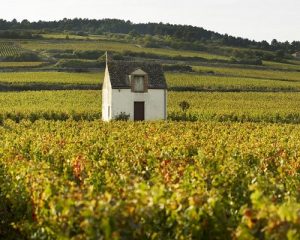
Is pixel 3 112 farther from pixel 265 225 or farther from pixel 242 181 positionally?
pixel 265 225

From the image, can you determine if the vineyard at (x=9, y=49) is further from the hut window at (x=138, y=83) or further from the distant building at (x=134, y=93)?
the hut window at (x=138, y=83)

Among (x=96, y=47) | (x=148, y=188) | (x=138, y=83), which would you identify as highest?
(x=96, y=47)

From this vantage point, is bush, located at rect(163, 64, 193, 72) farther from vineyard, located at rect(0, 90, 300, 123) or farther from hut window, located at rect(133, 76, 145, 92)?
hut window, located at rect(133, 76, 145, 92)

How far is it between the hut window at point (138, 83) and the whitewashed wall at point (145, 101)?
1.41ft

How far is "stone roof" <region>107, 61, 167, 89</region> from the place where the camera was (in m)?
46.9

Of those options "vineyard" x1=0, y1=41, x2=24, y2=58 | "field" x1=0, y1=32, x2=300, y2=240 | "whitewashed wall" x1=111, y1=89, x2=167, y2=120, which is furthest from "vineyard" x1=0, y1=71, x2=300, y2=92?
"field" x1=0, y1=32, x2=300, y2=240

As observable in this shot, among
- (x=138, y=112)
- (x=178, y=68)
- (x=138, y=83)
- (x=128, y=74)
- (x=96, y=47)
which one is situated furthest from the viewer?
(x=96, y=47)

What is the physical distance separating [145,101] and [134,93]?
1.10m

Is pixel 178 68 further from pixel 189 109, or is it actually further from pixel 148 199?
pixel 148 199

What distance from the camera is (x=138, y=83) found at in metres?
47.2

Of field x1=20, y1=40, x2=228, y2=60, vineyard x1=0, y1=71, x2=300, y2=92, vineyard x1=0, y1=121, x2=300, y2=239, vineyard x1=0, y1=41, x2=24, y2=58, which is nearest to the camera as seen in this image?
vineyard x1=0, y1=121, x2=300, y2=239

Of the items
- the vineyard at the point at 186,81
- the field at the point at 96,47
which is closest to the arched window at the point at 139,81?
the vineyard at the point at 186,81

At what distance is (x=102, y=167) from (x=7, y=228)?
2447mm

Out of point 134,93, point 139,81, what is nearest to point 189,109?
point 139,81
